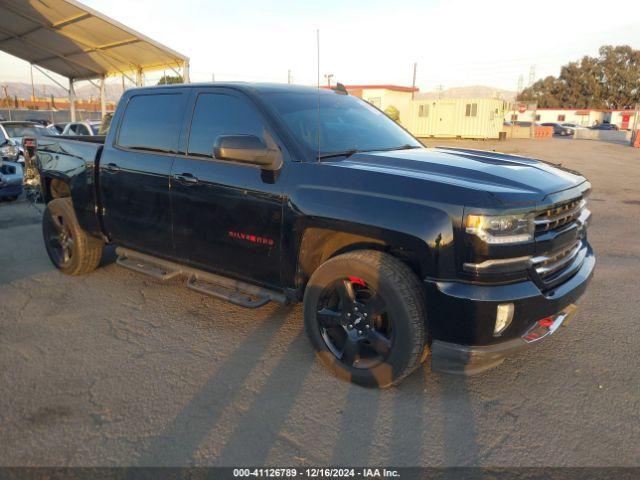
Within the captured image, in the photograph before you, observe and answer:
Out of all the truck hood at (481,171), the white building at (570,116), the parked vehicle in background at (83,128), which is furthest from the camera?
the white building at (570,116)

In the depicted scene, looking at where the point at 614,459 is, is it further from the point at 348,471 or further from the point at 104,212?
the point at 104,212

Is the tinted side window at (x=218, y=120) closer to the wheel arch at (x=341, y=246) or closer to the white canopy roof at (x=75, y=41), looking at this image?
the wheel arch at (x=341, y=246)

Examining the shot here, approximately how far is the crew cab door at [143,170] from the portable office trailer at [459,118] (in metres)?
34.3

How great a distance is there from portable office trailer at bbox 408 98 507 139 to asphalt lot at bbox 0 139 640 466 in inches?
1309

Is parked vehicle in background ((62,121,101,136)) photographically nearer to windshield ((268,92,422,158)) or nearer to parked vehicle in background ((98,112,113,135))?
parked vehicle in background ((98,112,113,135))

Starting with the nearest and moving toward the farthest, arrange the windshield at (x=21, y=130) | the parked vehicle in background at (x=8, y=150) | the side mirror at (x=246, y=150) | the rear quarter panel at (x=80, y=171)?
the side mirror at (x=246, y=150) → the rear quarter panel at (x=80, y=171) → the parked vehicle in background at (x=8, y=150) → the windshield at (x=21, y=130)

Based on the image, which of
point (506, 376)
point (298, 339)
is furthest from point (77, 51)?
point (506, 376)

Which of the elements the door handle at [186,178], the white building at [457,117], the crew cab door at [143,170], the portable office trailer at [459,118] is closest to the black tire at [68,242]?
the crew cab door at [143,170]

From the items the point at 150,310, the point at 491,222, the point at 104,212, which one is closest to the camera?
the point at 491,222

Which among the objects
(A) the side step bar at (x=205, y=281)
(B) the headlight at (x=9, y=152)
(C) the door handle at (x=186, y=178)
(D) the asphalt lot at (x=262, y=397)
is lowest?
(D) the asphalt lot at (x=262, y=397)

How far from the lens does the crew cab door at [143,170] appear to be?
3.99 m

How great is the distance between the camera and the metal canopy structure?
14.2 m

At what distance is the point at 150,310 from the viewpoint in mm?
4266

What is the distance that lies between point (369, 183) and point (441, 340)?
3.24ft
